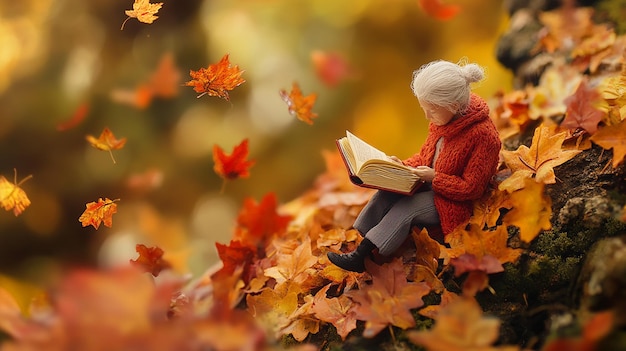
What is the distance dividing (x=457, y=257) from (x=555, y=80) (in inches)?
30.9

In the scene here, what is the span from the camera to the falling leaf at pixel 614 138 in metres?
1.00

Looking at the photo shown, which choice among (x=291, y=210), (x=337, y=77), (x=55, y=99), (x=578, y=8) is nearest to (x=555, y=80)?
(x=578, y=8)

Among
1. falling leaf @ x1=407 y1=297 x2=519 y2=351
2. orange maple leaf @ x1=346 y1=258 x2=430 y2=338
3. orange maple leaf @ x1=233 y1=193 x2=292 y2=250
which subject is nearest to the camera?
falling leaf @ x1=407 y1=297 x2=519 y2=351

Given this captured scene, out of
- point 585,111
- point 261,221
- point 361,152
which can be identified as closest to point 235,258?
point 261,221

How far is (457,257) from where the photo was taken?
Answer: 1006 millimetres

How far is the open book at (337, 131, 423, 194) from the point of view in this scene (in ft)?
3.36

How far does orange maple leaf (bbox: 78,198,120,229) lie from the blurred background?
0.86 metres

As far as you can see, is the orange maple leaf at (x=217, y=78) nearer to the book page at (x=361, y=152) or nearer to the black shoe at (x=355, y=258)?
the book page at (x=361, y=152)

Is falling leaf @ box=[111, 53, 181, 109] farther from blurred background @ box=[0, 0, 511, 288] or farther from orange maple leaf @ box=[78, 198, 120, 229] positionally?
orange maple leaf @ box=[78, 198, 120, 229]

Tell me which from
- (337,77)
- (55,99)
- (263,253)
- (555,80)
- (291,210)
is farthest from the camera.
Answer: (337,77)

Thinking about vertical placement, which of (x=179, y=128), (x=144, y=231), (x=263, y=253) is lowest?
(x=144, y=231)

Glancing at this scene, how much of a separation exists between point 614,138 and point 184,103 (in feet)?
5.41

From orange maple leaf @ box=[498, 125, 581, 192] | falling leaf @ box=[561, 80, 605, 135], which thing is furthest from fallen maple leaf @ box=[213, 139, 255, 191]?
falling leaf @ box=[561, 80, 605, 135]

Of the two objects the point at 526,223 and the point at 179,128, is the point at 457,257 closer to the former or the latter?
the point at 526,223
